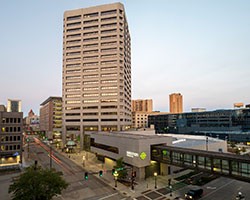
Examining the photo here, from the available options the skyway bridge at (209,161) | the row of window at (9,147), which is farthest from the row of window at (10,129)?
the skyway bridge at (209,161)

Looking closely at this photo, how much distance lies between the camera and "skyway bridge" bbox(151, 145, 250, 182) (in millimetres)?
29031

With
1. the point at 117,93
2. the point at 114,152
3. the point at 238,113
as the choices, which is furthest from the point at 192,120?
the point at 114,152

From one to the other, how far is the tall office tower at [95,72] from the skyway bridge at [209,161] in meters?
55.9

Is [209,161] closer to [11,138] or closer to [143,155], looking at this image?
[143,155]

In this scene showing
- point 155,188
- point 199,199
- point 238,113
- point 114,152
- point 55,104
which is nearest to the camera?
point 199,199

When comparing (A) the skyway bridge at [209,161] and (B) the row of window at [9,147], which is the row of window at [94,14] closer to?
(B) the row of window at [9,147]

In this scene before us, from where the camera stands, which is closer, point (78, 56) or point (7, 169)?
point (7, 169)

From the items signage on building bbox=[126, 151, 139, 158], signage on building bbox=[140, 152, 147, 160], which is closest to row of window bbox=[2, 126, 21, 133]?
signage on building bbox=[126, 151, 139, 158]

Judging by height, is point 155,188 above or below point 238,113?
below

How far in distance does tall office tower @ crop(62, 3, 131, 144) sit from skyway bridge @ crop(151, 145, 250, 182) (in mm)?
55900

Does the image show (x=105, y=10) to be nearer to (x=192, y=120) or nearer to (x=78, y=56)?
(x=78, y=56)

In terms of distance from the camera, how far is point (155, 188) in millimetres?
36406

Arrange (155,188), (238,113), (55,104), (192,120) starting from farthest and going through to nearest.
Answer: (55,104), (192,120), (238,113), (155,188)

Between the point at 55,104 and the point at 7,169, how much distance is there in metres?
115
